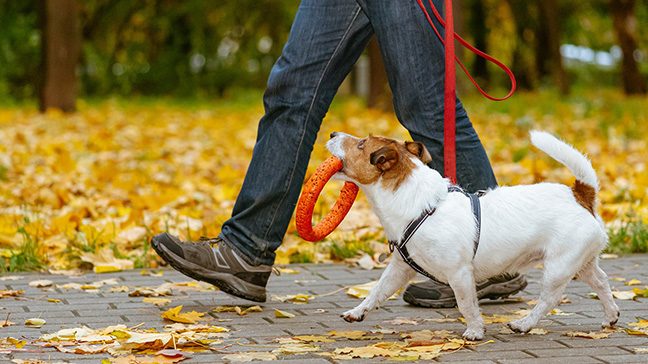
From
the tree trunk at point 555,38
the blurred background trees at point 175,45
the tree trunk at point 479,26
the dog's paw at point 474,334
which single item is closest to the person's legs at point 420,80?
the dog's paw at point 474,334

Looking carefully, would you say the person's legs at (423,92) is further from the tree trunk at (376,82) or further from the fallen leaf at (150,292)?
the tree trunk at (376,82)

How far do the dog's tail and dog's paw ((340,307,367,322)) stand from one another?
0.93 metres

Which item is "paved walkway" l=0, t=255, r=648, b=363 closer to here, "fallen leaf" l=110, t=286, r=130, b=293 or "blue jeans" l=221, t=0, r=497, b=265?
"fallen leaf" l=110, t=286, r=130, b=293

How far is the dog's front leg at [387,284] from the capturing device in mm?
4309

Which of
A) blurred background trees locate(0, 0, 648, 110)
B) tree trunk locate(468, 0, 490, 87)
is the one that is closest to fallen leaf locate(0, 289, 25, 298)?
blurred background trees locate(0, 0, 648, 110)

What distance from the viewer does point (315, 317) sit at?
4590 mm

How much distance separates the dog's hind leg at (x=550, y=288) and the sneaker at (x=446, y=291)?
605mm

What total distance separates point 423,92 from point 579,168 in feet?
2.57

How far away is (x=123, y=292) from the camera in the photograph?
5148 millimetres

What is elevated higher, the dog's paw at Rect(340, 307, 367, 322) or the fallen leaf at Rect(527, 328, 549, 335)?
the dog's paw at Rect(340, 307, 367, 322)

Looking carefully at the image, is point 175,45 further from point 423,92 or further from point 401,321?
point 401,321

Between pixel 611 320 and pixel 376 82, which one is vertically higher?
pixel 376 82

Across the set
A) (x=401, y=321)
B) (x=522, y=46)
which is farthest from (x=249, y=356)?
(x=522, y=46)

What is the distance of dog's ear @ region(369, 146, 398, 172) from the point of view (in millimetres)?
3998
